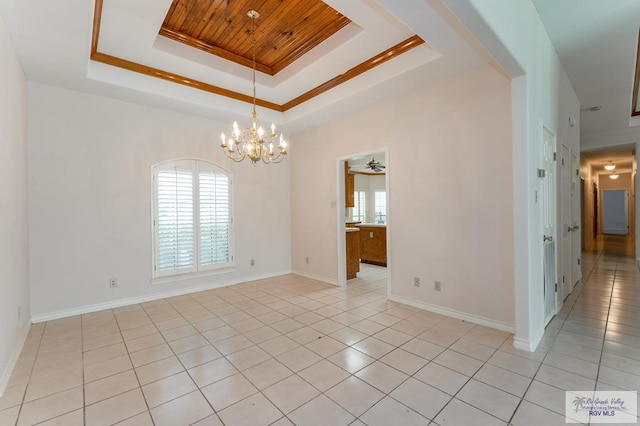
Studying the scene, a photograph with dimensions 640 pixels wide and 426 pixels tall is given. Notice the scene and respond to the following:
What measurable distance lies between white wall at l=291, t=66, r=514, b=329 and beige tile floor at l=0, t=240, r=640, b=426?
0.37m

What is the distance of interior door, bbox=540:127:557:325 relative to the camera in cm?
303

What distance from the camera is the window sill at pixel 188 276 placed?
4.40m

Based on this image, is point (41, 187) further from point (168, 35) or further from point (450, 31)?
point (450, 31)

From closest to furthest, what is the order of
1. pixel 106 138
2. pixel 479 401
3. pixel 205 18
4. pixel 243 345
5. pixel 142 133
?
pixel 479 401 < pixel 243 345 < pixel 205 18 < pixel 106 138 < pixel 142 133

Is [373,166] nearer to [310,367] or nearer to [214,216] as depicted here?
[214,216]

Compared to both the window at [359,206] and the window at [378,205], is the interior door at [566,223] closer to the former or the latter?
the window at [359,206]

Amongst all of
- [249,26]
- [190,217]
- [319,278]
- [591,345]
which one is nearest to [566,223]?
[591,345]

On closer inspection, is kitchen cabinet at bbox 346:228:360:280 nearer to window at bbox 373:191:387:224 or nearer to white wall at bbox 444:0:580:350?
white wall at bbox 444:0:580:350

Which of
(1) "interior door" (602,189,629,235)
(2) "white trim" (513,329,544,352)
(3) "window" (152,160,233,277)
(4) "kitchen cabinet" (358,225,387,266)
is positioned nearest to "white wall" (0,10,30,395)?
(3) "window" (152,160,233,277)

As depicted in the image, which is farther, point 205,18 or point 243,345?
point 205,18

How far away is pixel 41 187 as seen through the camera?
11.5 feet

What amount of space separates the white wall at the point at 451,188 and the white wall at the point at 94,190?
2674 millimetres

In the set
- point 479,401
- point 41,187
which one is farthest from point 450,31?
point 41,187

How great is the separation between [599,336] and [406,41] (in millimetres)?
3566
